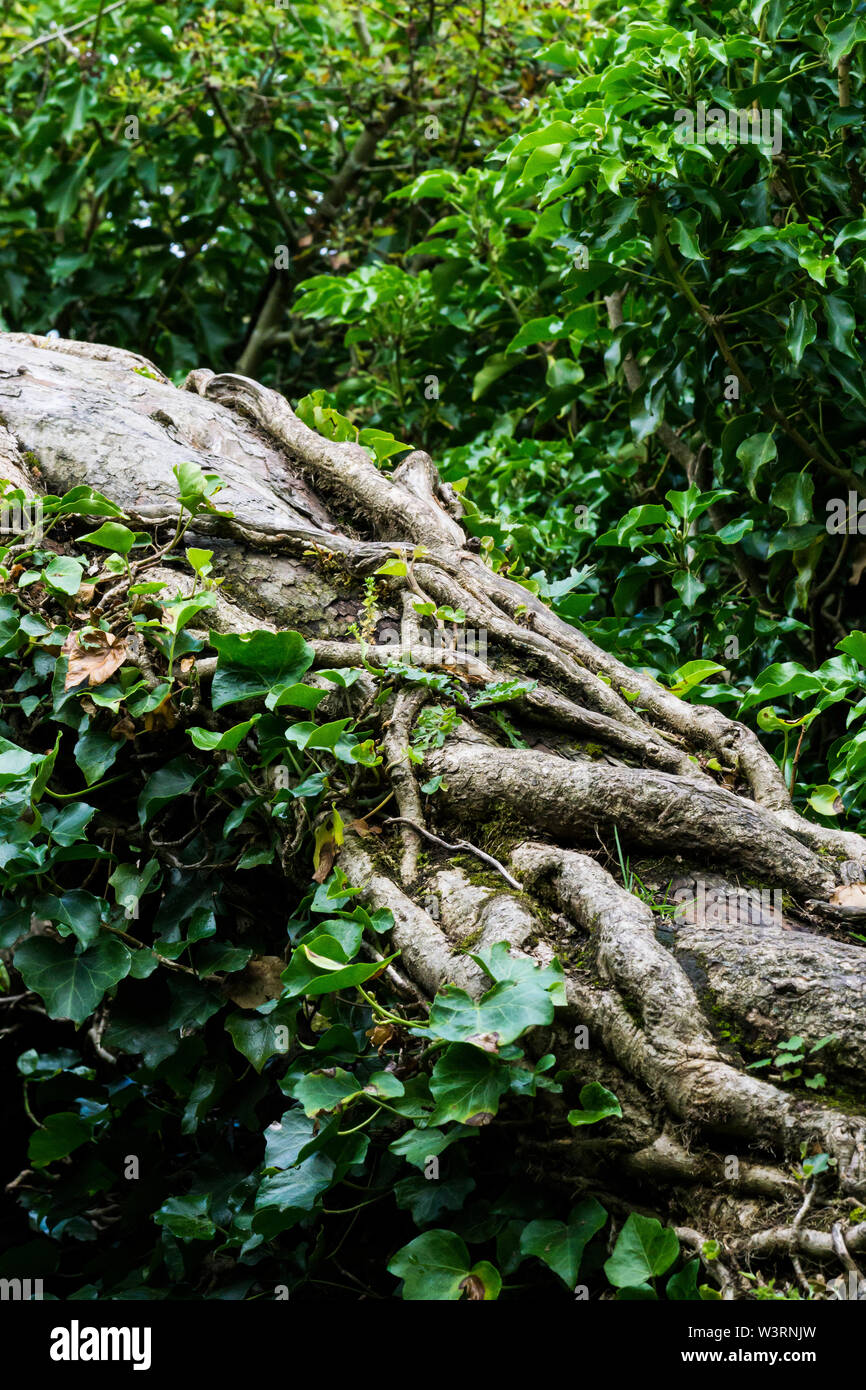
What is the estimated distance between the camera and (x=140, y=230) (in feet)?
21.0

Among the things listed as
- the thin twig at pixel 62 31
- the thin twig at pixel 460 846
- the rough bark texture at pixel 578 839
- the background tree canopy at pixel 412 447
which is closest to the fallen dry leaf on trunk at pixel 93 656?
the background tree canopy at pixel 412 447

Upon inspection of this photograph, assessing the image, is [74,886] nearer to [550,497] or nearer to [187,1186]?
[187,1186]

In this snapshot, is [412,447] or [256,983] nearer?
[256,983]

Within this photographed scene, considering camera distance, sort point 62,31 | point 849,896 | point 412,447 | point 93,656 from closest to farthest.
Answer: point 849,896 < point 93,656 < point 412,447 < point 62,31

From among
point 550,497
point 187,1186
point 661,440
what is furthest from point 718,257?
point 187,1186

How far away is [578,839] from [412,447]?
1.62m

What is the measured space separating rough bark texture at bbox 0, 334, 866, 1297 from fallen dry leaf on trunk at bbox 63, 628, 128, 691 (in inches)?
6.8

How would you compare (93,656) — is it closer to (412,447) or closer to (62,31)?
(412,447)

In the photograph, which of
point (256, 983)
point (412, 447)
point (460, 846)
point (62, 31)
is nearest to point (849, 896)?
point (460, 846)

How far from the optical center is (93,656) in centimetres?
219

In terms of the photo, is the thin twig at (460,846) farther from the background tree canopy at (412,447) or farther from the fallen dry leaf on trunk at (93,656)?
the fallen dry leaf on trunk at (93,656)

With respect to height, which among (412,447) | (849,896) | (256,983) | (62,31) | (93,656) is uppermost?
(62,31)

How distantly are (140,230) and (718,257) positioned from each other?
4.06m
